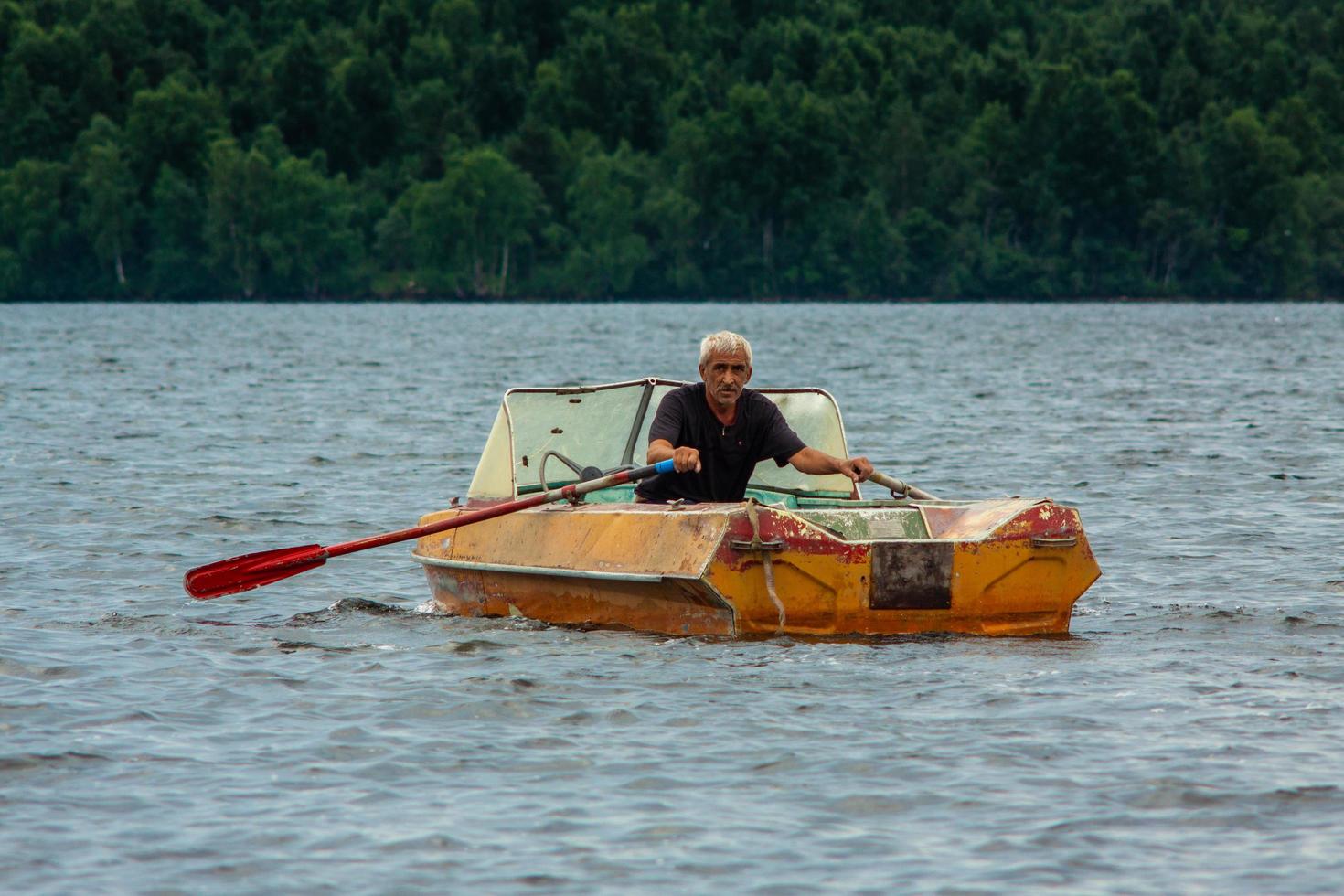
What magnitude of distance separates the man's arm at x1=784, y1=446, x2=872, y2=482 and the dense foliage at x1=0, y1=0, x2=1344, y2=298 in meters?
101

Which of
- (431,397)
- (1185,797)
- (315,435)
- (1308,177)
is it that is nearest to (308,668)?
(1185,797)

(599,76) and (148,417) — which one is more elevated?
(599,76)

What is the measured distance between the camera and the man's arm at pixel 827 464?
1081 cm

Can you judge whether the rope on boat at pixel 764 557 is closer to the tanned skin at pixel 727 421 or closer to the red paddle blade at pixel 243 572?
the tanned skin at pixel 727 421

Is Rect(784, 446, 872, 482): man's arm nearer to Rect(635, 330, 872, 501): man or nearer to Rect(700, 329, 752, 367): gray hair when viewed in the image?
Rect(635, 330, 872, 501): man

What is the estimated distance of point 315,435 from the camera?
26672 mm

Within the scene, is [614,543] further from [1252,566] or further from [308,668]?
[1252,566]

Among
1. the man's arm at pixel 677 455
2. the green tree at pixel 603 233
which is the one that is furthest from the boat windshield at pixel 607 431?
the green tree at pixel 603 233

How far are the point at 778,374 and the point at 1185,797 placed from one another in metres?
35.0

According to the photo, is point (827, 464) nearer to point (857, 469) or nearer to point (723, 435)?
point (857, 469)

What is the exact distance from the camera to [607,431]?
1244cm

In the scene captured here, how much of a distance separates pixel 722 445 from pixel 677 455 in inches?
25.1

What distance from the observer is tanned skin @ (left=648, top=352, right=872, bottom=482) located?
10.4 m

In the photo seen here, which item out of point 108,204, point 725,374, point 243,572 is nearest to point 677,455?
point 725,374
